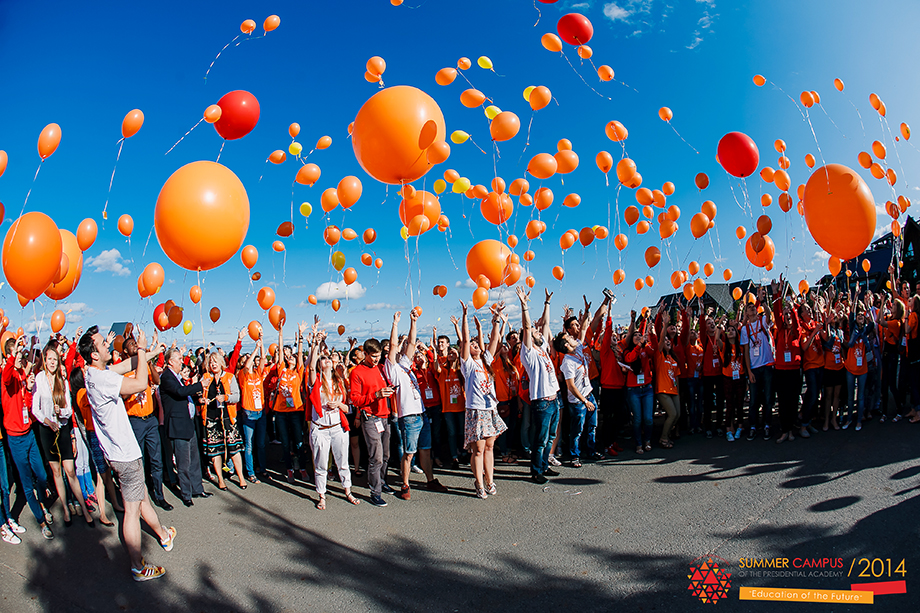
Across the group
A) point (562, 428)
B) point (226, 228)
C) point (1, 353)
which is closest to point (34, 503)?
point (1, 353)

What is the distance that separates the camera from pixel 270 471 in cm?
661

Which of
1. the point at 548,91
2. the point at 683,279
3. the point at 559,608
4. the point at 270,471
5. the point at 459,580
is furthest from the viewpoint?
the point at 683,279

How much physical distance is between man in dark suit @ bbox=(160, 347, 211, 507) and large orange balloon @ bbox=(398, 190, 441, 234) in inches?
120

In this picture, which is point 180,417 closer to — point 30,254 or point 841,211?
point 30,254

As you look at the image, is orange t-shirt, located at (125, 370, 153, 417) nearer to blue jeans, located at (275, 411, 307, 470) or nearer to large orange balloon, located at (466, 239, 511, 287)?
blue jeans, located at (275, 411, 307, 470)

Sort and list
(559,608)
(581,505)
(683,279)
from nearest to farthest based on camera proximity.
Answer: (559,608) → (581,505) → (683,279)

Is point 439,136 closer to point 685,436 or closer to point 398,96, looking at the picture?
point 398,96

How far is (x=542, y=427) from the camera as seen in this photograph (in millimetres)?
5250

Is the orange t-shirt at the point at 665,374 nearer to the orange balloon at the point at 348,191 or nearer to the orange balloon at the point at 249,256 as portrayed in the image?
the orange balloon at the point at 348,191

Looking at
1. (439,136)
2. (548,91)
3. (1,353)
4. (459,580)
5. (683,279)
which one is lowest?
(459,580)

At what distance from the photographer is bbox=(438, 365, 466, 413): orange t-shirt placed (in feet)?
21.0

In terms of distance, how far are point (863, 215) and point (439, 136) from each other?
16.2 feet

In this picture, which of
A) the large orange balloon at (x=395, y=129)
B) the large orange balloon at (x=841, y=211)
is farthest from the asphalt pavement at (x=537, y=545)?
the large orange balloon at (x=395, y=129)

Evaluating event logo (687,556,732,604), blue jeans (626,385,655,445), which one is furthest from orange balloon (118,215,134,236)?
event logo (687,556,732,604)
